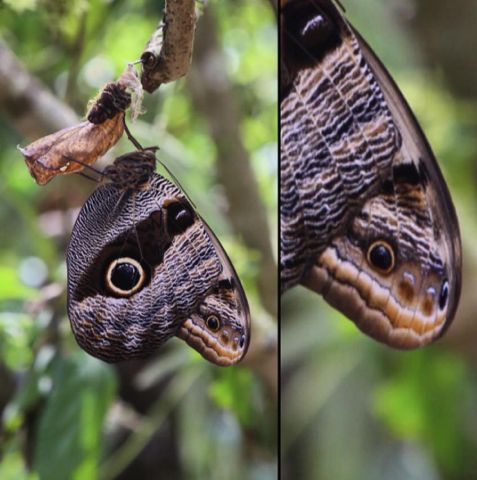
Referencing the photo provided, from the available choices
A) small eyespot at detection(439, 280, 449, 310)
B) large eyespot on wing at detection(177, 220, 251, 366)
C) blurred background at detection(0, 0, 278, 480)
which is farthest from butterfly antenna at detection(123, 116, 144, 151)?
small eyespot at detection(439, 280, 449, 310)

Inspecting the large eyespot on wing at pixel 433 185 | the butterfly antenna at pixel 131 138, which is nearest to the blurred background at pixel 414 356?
the large eyespot on wing at pixel 433 185

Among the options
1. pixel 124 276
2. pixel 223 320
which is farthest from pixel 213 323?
pixel 124 276

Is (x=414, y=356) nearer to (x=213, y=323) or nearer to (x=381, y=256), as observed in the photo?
(x=381, y=256)

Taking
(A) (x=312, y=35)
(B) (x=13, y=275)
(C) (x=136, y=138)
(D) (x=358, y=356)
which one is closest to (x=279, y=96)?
(A) (x=312, y=35)

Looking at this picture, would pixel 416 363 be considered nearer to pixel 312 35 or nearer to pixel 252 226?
pixel 252 226

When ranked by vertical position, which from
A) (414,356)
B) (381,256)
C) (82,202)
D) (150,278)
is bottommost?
(414,356)

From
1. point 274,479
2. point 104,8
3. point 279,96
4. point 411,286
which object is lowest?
point 274,479

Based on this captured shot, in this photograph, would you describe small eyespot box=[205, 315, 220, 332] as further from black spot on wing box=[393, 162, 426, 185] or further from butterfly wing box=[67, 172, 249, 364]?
black spot on wing box=[393, 162, 426, 185]
